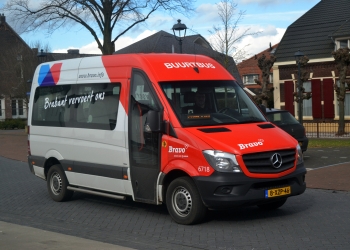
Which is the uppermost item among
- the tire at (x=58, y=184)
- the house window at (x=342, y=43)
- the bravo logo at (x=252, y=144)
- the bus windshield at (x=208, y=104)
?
the house window at (x=342, y=43)

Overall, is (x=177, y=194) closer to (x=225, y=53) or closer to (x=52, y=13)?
(x=52, y=13)

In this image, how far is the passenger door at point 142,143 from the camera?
9.37 meters

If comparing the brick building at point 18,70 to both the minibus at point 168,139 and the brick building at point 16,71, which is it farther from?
the minibus at point 168,139

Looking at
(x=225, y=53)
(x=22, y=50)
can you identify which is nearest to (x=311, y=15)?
(x=225, y=53)

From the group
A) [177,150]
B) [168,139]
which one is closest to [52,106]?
[168,139]

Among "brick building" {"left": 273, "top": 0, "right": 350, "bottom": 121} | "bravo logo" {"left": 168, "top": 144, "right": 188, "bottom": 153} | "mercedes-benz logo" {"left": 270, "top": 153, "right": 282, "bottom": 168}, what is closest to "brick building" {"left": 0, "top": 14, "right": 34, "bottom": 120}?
"brick building" {"left": 273, "top": 0, "right": 350, "bottom": 121}

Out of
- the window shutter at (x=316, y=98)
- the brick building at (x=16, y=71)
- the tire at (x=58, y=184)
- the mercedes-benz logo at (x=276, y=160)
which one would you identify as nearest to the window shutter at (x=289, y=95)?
the window shutter at (x=316, y=98)

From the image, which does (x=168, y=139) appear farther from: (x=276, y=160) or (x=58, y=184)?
(x=58, y=184)

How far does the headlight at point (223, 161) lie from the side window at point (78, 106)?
7.74 ft

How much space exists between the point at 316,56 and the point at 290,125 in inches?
808

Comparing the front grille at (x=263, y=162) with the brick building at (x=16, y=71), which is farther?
the brick building at (x=16, y=71)

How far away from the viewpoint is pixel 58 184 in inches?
469

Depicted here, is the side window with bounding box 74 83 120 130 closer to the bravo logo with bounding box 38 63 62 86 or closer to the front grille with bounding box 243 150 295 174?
the bravo logo with bounding box 38 63 62 86

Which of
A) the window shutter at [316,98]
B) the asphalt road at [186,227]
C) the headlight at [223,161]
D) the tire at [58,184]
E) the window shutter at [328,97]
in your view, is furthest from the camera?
the window shutter at [316,98]
